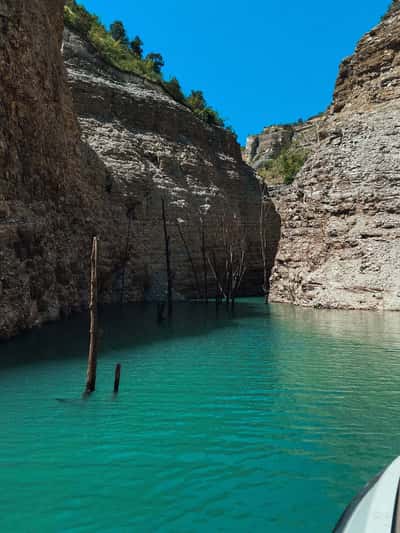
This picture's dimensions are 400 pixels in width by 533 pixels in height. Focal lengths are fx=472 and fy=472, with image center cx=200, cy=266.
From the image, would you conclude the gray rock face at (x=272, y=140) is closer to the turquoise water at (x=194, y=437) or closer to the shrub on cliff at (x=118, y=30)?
the shrub on cliff at (x=118, y=30)

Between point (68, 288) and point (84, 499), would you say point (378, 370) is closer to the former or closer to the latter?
point (84, 499)

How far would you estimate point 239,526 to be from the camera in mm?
4176

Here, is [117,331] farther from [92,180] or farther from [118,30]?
[118,30]

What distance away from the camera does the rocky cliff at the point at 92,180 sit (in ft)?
50.0

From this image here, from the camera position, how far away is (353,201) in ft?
86.1

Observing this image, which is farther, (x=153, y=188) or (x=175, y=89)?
(x=175, y=89)

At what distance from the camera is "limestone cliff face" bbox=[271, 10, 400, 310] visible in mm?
24031

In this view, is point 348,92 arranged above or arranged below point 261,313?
above

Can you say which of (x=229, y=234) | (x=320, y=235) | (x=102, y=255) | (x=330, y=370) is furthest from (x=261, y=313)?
(x=330, y=370)

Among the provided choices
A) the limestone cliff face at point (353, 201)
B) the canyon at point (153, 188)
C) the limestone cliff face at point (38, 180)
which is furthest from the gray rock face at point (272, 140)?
the limestone cliff face at point (38, 180)

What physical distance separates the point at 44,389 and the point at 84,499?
4529 millimetres

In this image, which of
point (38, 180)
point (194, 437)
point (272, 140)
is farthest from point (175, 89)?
point (272, 140)

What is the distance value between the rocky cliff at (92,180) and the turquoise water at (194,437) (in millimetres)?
4548

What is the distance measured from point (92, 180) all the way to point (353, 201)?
565 inches
